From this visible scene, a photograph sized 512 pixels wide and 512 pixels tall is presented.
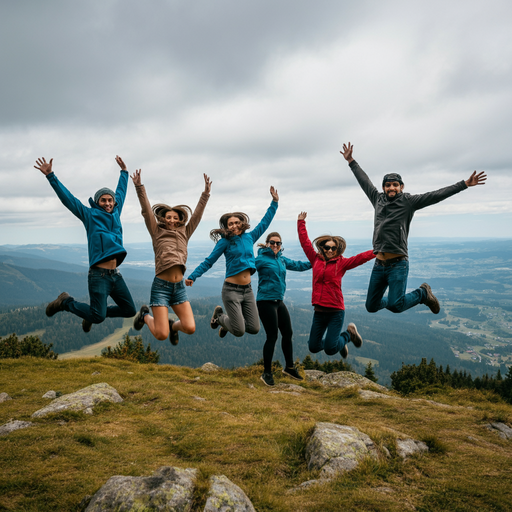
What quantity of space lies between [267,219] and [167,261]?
11.7 ft

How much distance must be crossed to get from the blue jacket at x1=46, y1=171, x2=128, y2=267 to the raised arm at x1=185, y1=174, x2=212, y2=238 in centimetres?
176

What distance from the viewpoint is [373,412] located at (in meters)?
12.5

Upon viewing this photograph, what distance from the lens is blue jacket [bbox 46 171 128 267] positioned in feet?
25.8

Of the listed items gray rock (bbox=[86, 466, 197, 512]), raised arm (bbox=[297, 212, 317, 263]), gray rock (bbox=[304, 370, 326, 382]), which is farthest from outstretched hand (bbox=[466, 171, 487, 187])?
gray rock (bbox=[304, 370, 326, 382])

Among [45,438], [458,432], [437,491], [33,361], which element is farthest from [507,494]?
[33,361]

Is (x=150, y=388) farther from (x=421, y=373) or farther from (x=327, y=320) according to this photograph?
(x=421, y=373)

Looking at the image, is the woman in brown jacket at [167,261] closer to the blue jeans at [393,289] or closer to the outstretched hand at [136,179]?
the outstretched hand at [136,179]

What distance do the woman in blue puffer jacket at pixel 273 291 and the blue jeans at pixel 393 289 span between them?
264 cm

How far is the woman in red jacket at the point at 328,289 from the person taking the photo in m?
9.98

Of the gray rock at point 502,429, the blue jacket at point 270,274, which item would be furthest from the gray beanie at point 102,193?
the gray rock at point 502,429

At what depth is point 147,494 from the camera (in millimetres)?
4953

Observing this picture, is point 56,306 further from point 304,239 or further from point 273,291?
point 304,239

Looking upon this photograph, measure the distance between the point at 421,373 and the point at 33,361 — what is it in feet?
95.6

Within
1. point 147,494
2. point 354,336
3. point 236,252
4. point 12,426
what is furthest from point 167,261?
point 354,336
